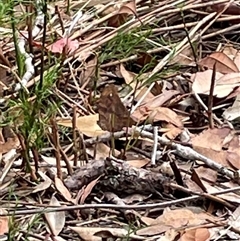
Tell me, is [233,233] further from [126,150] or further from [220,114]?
[220,114]

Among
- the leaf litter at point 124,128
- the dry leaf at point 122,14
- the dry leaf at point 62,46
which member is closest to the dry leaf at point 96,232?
the leaf litter at point 124,128

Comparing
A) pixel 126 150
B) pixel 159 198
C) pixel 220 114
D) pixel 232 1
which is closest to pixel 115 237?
pixel 159 198

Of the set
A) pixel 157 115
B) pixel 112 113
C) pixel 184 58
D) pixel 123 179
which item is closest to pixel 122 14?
pixel 184 58

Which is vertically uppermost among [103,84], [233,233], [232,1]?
[232,1]

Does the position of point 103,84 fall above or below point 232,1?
below

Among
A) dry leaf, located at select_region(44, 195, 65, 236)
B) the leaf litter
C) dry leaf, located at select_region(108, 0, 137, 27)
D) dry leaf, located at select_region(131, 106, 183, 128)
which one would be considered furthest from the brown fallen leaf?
dry leaf, located at select_region(108, 0, 137, 27)

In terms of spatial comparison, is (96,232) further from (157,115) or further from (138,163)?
(157,115)

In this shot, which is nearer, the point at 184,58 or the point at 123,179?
the point at 123,179
